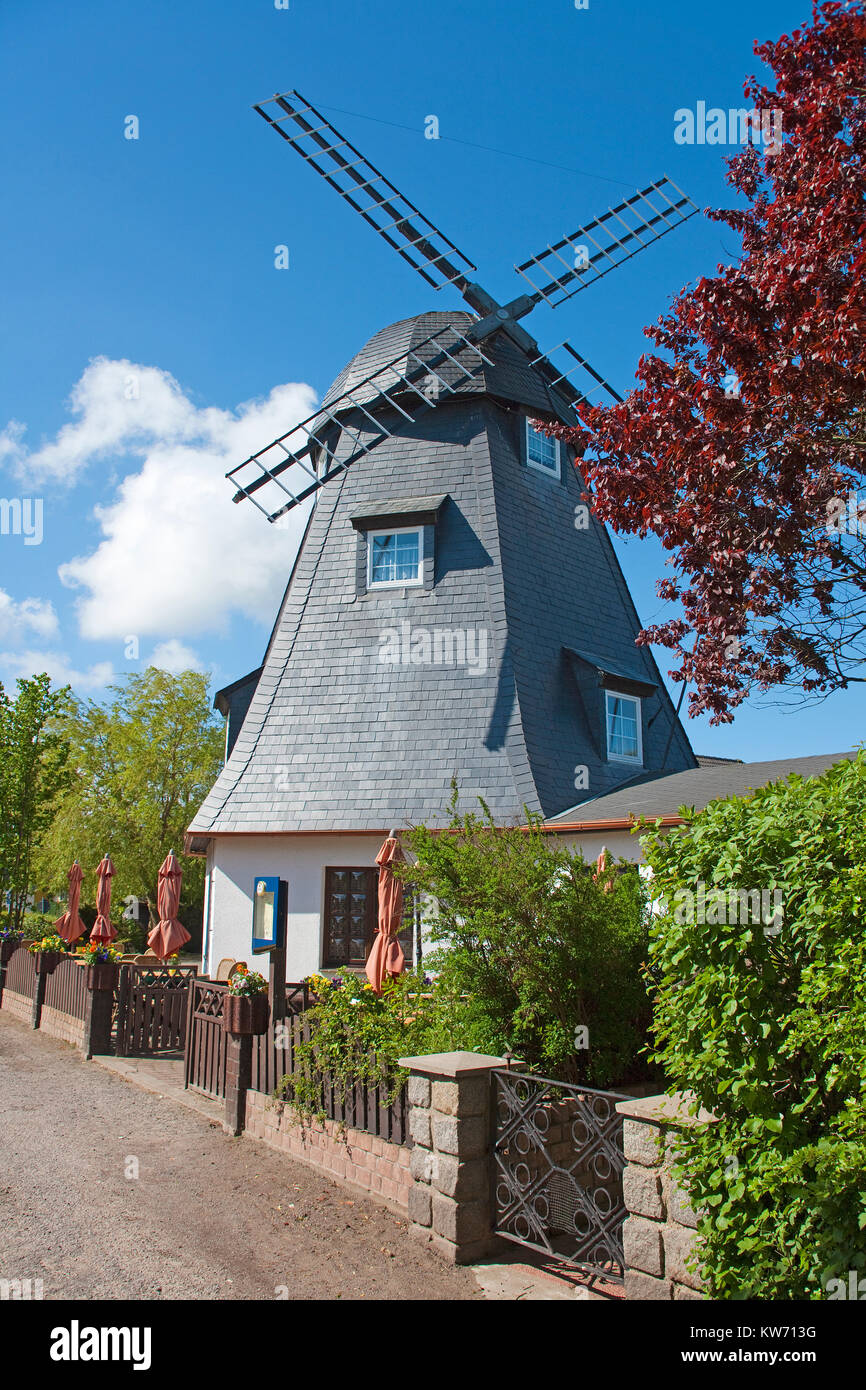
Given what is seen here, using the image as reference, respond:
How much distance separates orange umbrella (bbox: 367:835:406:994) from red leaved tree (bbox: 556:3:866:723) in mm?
3430

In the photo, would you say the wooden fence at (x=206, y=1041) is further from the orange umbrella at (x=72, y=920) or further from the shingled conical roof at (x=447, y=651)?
the orange umbrella at (x=72, y=920)

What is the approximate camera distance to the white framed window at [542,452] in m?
17.6

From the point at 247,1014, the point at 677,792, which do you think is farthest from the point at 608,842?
the point at 247,1014

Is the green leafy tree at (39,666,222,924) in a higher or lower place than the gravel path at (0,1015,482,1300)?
higher

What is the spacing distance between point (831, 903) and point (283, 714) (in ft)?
41.2

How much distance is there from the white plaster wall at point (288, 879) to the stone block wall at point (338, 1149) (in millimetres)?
5809

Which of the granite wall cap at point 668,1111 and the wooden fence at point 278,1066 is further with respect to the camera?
the wooden fence at point 278,1066

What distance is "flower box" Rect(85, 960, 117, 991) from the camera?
11.6 m

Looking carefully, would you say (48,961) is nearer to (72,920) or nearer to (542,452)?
(72,920)

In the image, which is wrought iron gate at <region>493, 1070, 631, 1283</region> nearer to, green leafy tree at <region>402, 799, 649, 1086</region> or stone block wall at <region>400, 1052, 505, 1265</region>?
stone block wall at <region>400, 1052, 505, 1265</region>

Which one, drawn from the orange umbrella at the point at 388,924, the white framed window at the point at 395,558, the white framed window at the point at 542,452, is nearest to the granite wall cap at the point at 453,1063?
the orange umbrella at the point at 388,924

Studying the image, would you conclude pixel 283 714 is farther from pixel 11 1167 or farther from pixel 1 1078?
pixel 11 1167

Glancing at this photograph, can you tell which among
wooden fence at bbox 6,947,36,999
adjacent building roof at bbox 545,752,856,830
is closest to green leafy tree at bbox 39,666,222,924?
wooden fence at bbox 6,947,36,999
